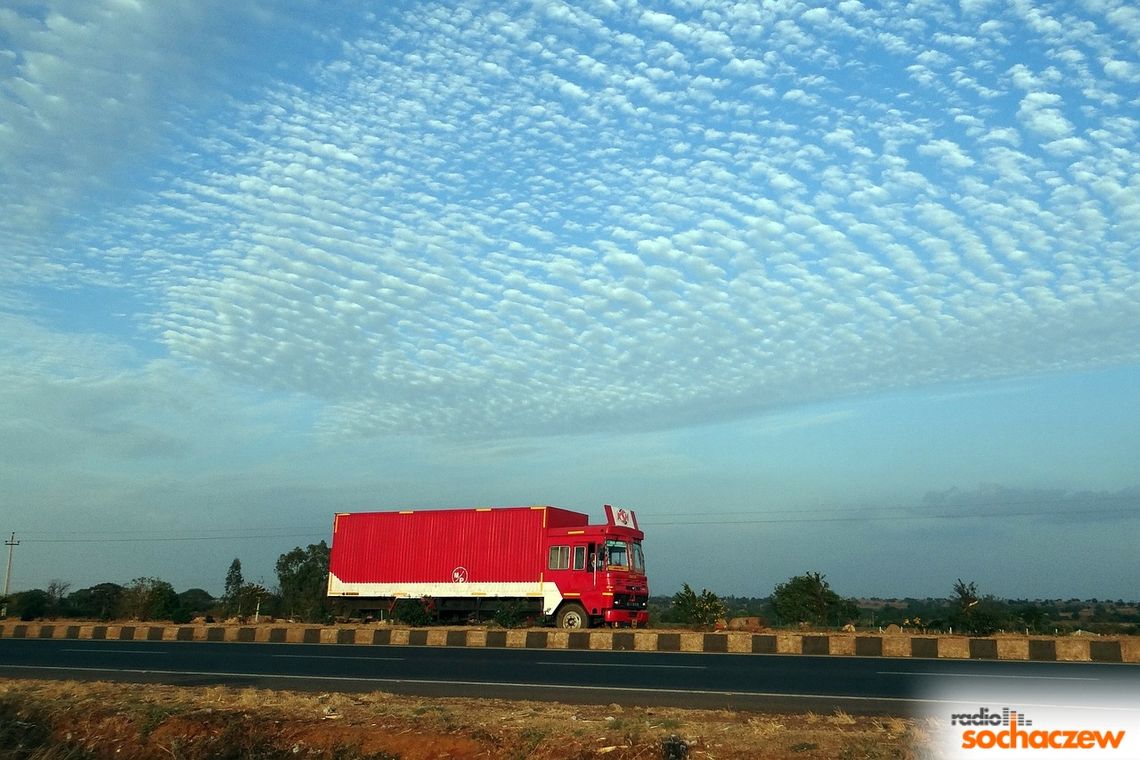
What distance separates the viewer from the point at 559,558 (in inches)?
1061

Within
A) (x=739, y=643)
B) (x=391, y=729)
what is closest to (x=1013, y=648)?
(x=739, y=643)

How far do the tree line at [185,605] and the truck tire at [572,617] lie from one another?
10049 mm

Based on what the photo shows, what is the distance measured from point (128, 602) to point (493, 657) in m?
28.1

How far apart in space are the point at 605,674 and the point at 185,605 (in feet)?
130

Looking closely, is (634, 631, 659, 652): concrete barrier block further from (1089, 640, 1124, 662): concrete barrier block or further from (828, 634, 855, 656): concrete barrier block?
(1089, 640, 1124, 662): concrete barrier block

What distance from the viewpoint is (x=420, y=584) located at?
2952cm

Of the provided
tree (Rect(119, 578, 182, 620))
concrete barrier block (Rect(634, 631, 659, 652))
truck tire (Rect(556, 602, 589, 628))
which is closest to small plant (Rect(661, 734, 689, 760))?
concrete barrier block (Rect(634, 631, 659, 652))

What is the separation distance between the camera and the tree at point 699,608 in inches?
1134

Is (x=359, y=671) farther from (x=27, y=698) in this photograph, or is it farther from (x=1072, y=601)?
(x=1072, y=601)

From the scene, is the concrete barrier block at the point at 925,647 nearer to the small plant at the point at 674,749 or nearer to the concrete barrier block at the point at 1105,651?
the concrete barrier block at the point at 1105,651

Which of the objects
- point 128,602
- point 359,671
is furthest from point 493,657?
point 128,602

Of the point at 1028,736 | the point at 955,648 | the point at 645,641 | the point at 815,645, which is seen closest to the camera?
the point at 1028,736

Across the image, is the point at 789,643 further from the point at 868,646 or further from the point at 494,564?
the point at 494,564

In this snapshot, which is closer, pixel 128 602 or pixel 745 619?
pixel 745 619
